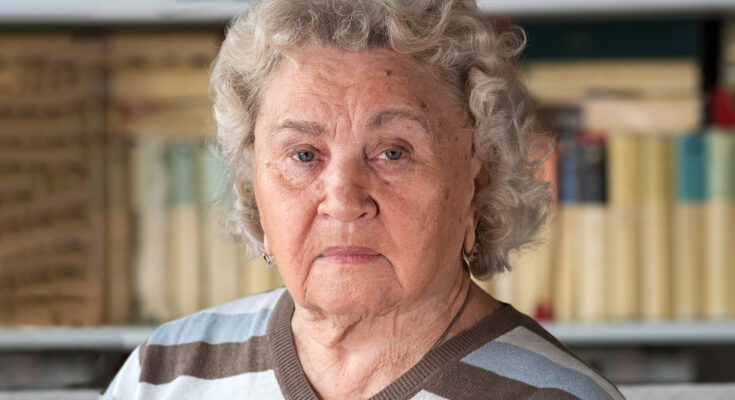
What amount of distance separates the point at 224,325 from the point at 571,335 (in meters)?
0.80

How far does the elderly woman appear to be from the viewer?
113cm

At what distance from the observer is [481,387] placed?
1.14 meters

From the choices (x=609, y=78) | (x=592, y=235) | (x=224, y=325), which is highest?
(x=609, y=78)

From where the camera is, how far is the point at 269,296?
1455 millimetres

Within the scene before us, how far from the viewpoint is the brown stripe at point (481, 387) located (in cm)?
112

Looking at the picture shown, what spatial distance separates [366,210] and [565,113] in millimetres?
904

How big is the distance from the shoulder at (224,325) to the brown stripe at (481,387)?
34 cm

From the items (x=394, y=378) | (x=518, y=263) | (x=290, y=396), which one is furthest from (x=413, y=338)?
(x=518, y=263)

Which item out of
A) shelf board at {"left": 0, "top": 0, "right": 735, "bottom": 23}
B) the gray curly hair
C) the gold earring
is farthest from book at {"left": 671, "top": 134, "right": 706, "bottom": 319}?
the gold earring

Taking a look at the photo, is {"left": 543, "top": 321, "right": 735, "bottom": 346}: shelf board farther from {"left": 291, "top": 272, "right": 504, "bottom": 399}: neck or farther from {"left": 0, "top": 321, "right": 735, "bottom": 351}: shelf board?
{"left": 291, "top": 272, "right": 504, "bottom": 399}: neck

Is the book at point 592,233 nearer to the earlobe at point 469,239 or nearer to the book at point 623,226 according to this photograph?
the book at point 623,226

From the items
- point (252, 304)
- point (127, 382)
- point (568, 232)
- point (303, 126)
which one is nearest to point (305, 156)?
point (303, 126)

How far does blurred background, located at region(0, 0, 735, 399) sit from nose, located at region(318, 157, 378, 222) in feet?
2.49

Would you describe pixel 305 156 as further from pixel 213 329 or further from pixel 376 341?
pixel 213 329
